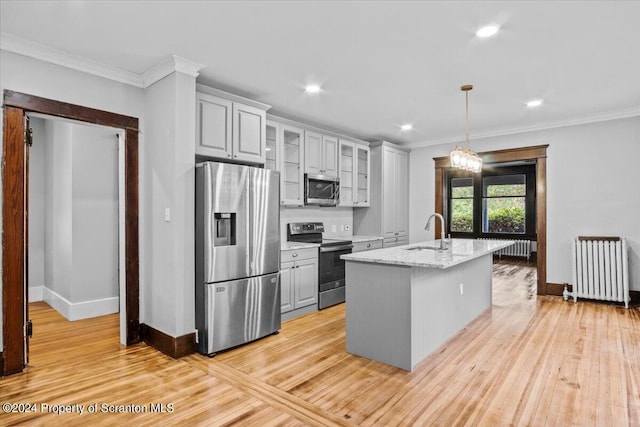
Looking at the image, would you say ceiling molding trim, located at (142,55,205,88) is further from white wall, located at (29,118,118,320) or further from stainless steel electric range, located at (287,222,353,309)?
stainless steel electric range, located at (287,222,353,309)

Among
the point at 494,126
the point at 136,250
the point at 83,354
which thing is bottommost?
the point at 83,354

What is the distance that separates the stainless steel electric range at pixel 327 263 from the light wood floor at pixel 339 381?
86 centimetres

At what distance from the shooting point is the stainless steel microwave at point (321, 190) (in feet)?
16.1

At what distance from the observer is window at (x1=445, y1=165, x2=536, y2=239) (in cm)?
928

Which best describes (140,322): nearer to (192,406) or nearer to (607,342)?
(192,406)

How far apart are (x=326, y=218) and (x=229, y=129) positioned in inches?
98.0

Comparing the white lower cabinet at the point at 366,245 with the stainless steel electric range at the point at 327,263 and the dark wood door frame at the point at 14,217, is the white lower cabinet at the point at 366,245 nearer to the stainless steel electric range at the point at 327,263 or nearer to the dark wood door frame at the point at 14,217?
the stainless steel electric range at the point at 327,263

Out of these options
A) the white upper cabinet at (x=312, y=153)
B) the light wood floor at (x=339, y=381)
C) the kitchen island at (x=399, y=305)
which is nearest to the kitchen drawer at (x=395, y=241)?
the white upper cabinet at (x=312, y=153)

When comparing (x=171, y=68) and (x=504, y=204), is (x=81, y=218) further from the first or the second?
(x=504, y=204)

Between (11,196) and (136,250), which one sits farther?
(136,250)

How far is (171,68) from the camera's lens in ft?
10.1

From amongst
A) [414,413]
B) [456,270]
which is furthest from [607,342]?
[414,413]

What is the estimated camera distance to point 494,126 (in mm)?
5441

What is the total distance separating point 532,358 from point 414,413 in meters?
1.49
